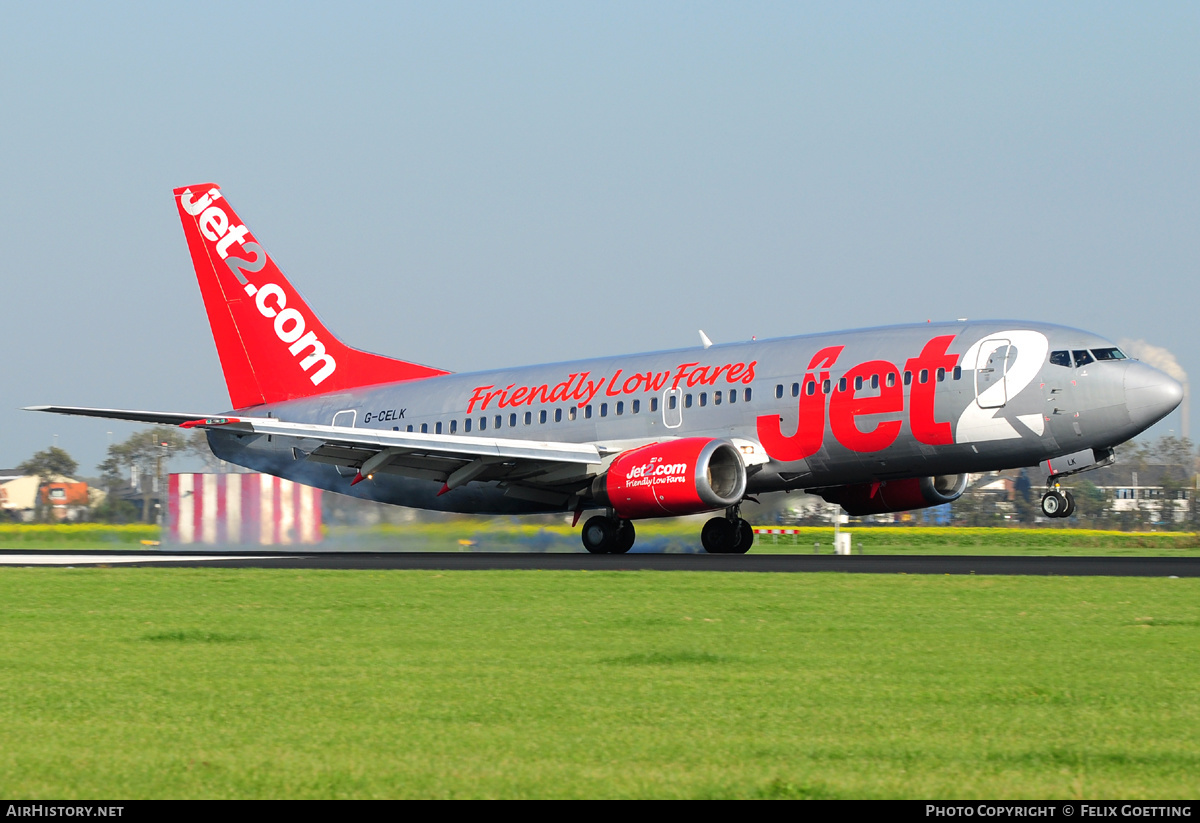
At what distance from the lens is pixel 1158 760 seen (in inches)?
286

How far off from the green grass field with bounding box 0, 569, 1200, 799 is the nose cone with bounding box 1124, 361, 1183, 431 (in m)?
10.5

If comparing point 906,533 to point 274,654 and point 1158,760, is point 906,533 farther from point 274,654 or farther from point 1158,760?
point 1158,760

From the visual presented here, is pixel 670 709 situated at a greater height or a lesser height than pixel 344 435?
lesser

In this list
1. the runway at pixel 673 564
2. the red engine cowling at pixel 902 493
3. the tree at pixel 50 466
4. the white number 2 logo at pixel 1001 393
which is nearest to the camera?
the runway at pixel 673 564

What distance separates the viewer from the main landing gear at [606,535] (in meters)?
32.3

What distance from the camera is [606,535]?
32312 millimetres

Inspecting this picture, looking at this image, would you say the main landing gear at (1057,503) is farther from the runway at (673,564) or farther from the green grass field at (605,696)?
the green grass field at (605,696)

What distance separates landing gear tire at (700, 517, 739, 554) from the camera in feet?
109

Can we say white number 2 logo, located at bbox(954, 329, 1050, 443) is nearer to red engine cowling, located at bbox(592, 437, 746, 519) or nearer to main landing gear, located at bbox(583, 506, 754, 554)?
red engine cowling, located at bbox(592, 437, 746, 519)

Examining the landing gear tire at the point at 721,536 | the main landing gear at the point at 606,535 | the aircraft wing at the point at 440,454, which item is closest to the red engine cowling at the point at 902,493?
the landing gear tire at the point at 721,536

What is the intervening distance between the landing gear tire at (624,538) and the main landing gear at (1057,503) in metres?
9.57

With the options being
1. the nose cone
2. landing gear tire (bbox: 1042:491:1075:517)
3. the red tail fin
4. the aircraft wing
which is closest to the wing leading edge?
the aircraft wing

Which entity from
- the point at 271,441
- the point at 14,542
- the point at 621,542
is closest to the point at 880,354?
the point at 621,542
